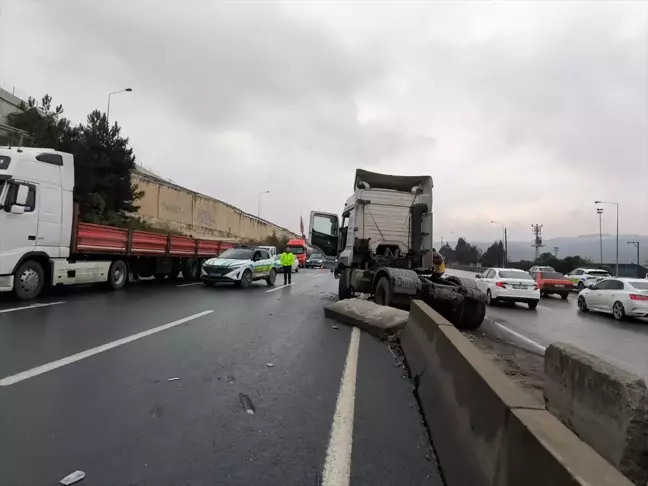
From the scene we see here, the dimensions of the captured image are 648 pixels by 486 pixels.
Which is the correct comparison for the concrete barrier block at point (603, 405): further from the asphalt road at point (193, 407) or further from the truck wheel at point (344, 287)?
the truck wheel at point (344, 287)

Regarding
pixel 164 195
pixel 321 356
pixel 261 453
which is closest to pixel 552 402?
pixel 261 453

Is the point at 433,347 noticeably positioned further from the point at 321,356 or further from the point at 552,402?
the point at 321,356

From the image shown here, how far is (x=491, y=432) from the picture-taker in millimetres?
2871

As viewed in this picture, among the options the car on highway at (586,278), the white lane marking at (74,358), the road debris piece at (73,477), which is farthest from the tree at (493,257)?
the road debris piece at (73,477)

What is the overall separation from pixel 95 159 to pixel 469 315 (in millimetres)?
24346

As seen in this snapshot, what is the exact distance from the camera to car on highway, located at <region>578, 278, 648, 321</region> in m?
16.0

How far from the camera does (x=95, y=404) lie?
15.6ft

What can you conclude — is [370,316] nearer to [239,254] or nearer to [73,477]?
[73,477]

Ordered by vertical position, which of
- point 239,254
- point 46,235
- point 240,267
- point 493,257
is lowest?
point 240,267

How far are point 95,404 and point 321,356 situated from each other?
3.52 meters

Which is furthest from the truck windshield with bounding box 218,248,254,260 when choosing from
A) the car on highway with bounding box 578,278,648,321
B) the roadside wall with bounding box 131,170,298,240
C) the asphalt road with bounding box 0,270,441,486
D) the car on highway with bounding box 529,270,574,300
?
the roadside wall with bounding box 131,170,298,240

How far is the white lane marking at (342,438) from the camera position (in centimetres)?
347

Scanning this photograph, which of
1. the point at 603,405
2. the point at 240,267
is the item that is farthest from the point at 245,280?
the point at 603,405

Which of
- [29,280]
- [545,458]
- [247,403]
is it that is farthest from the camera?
[29,280]
